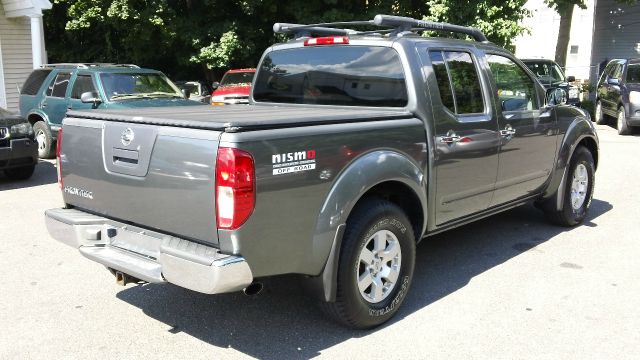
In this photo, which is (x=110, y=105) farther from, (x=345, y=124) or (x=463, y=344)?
(x=463, y=344)

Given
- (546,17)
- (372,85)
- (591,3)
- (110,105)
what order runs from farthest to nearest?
(546,17), (591,3), (110,105), (372,85)

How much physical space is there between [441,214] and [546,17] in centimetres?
3465

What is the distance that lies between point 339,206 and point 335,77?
151 cm

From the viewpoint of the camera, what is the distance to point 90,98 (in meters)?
9.52

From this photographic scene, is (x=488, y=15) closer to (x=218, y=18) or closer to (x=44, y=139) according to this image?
(x=218, y=18)

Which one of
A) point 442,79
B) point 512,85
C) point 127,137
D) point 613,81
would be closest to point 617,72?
point 613,81

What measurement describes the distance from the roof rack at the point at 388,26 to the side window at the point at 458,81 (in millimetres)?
290

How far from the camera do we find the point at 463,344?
3.74 meters

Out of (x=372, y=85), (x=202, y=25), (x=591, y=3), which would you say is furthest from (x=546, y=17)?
(x=372, y=85)

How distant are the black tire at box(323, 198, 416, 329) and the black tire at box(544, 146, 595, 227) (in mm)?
2724

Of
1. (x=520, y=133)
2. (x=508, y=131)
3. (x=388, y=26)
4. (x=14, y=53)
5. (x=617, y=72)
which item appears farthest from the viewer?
(x=617, y=72)

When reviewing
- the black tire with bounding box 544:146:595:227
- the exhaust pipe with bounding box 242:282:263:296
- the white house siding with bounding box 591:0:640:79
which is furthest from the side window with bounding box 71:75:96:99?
the white house siding with bounding box 591:0:640:79

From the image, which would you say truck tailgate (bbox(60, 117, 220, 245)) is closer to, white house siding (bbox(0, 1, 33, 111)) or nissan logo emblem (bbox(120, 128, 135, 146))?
nissan logo emblem (bbox(120, 128, 135, 146))

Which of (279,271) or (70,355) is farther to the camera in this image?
(70,355)
